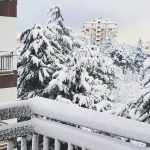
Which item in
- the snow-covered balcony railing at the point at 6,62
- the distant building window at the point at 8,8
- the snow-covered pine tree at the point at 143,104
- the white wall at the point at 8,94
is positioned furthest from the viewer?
the white wall at the point at 8,94

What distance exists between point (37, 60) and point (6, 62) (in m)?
0.96

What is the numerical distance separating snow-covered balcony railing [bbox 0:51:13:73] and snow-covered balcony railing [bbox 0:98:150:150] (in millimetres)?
8882

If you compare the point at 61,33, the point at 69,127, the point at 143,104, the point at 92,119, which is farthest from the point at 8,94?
the point at 92,119

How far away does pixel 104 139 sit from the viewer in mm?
1365

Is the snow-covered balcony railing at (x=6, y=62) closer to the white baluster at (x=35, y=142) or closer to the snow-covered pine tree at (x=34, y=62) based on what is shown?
the snow-covered pine tree at (x=34, y=62)

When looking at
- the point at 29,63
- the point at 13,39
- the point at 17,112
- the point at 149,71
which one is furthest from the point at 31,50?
the point at 17,112

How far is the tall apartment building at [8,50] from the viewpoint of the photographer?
10.2 m

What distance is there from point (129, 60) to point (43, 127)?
28.7 meters

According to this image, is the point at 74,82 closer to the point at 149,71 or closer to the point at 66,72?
the point at 66,72

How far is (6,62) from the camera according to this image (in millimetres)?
10562

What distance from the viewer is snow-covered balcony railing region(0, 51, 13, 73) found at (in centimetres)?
1041

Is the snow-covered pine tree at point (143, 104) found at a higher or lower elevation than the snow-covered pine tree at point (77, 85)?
higher

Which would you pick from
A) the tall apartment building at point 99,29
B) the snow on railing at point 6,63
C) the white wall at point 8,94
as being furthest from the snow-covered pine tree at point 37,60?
the tall apartment building at point 99,29

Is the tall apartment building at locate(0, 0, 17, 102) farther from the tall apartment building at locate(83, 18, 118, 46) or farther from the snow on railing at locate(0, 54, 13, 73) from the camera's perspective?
the tall apartment building at locate(83, 18, 118, 46)
